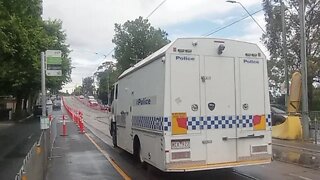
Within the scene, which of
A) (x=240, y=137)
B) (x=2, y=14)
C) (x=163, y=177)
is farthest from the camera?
(x=2, y=14)

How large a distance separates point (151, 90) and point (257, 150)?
2844 millimetres

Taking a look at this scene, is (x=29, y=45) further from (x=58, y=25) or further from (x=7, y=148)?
(x=58, y=25)

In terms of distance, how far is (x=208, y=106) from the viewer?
10117 millimetres

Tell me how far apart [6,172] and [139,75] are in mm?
4711

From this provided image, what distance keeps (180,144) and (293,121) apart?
13.4 meters

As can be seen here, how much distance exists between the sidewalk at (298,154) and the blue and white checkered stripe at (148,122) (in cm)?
474

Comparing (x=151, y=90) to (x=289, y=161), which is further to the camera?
(x=289, y=161)

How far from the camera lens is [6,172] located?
12.9 meters

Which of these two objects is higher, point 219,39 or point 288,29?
point 288,29

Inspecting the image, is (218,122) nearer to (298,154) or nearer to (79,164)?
(79,164)

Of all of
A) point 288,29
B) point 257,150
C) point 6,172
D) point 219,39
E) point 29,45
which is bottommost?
point 6,172

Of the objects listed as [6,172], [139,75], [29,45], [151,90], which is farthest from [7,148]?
[151,90]

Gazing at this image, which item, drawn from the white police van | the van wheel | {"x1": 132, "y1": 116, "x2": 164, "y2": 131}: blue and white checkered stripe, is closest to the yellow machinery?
the van wheel

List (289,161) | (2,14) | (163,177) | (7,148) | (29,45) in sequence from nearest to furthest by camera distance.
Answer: (163,177) → (289,161) → (2,14) → (7,148) → (29,45)
